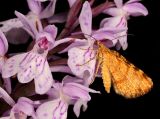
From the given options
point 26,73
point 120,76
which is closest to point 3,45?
point 26,73

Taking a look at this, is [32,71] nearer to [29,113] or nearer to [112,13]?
[29,113]

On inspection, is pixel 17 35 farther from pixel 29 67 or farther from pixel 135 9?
pixel 135 9

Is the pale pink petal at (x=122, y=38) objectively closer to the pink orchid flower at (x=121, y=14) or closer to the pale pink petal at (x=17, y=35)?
the pink orchid flower at (x=121, y=14)

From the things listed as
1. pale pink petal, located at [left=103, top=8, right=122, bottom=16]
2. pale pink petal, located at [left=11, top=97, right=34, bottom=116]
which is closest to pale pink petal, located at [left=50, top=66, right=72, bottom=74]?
pale pink petal, located at [left=11, top=97, right=34, bottom=116]

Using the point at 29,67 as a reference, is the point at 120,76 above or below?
below

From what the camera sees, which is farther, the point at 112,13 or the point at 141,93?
the point at 112,13

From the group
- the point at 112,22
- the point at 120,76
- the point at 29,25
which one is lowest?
the point at 120,76

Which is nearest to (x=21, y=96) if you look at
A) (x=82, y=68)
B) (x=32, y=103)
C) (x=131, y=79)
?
(x=32, y=103)
